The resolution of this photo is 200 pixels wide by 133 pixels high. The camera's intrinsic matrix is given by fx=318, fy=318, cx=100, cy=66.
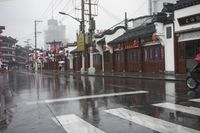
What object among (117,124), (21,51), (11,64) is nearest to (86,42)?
(117,124)

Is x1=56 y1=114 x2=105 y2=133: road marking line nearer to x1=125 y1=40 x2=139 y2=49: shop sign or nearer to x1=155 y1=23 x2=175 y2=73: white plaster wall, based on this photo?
x1=155 y1=23 x2=175 y2=73: white plaster wall

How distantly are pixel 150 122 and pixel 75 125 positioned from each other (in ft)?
5.81

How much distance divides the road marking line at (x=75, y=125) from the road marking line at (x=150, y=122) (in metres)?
1.07

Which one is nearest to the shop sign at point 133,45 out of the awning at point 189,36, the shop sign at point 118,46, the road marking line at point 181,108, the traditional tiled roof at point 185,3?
the shop sign at point 118,46

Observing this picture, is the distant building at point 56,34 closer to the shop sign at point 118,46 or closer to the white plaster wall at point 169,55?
the shop sign at point 118,46

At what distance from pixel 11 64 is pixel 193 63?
13028 centimetres

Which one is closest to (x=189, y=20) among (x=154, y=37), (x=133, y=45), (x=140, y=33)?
(x=154, y=37)

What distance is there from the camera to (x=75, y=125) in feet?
24.7

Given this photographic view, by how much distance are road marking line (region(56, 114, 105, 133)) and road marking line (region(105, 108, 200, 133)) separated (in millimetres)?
1074

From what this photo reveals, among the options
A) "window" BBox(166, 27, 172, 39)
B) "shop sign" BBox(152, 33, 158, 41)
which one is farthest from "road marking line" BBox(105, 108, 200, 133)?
"shop sign" BBox(152, 33, 158, 41)

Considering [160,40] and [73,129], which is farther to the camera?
[160,40]

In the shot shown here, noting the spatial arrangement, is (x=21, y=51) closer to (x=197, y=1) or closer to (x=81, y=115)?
(x=197, y=1)

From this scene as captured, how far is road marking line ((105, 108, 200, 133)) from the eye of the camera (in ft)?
21.7

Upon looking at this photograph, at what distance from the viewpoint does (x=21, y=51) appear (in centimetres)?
15812
